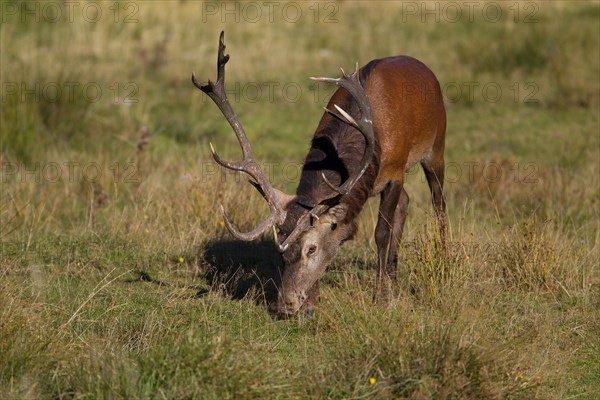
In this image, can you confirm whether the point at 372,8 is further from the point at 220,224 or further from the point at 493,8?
the point at 220,224

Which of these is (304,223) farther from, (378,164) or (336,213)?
(378,164)

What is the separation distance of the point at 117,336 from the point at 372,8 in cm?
1390

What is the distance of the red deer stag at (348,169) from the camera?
6977mm

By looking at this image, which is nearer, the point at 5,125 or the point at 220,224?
the point at 220,224

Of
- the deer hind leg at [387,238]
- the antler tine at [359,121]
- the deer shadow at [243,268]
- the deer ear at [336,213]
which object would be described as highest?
the antler tine at [359,121]

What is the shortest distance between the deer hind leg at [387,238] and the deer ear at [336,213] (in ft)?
1.87

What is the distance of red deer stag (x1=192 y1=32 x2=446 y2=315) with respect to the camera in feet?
22.9

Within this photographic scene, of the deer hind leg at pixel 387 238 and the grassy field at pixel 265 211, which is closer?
the grassy field at pixel 265 211

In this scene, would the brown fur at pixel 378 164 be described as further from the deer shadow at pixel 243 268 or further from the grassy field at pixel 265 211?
the deer shadow at pixel 243 268

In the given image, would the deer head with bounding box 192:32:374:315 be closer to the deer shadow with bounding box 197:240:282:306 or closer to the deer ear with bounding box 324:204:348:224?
the deer ear with bounding box 324:204:348:224

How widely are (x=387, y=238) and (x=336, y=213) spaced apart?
701mm

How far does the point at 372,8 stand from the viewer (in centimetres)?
1931

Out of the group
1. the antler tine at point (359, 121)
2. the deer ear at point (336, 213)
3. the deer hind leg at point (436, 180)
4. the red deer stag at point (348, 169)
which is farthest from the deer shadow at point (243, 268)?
the deer hind leg at point (436, 180)

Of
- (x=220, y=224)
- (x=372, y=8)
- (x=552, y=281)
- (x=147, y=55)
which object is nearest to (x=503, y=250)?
(x=552, y=281)
